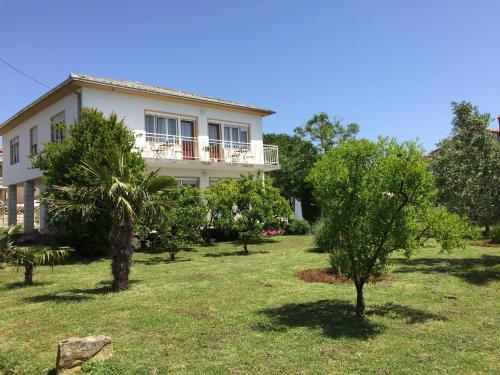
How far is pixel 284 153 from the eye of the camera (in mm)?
37062

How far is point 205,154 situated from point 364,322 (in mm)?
17390

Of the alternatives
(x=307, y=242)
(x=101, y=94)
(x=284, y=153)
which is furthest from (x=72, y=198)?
(x=284, y=153)

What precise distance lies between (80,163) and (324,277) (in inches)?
366

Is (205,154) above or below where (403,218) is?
above

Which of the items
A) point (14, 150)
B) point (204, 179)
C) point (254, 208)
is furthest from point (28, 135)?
point (254, 208)

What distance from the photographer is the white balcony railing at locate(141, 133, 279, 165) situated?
21594mm

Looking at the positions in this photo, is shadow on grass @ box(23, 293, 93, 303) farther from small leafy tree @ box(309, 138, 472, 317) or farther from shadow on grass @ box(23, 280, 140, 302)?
small leafy tree @ box(309, 138, 472, 317)

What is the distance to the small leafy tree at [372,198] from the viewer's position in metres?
6.67

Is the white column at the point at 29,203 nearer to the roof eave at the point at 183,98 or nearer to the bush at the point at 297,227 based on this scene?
the roof eave at the point at 183,98

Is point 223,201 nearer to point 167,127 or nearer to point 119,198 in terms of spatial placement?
point 167,127

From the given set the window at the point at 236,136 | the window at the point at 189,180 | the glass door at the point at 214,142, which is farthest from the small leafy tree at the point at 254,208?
the window at the point at 236,136

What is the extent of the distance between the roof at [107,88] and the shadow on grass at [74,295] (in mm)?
11417

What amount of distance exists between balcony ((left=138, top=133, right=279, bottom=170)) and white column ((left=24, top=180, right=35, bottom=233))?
8182 millimetres

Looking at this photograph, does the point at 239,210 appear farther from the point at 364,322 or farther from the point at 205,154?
the point at 364,322
